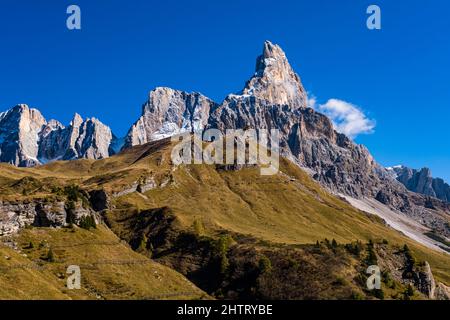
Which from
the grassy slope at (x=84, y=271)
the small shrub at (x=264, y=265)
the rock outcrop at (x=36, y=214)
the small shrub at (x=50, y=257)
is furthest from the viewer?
the small shrub at (x=264, y=265)

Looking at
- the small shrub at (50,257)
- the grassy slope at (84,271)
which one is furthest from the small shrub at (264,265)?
the small shrub at (50,257)

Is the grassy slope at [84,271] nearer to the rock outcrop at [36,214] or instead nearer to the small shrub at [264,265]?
the rock outcrop at [36,214]

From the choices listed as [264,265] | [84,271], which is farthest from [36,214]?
[264,265]

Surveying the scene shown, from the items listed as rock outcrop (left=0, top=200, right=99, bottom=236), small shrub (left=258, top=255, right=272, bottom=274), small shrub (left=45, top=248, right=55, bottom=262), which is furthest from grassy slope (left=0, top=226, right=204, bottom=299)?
small shrub (left=258, top=255, right=272, bottom=274)

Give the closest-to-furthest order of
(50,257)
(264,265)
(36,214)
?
(50,257), (264,265), (36,214)

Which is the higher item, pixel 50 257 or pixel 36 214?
pixel 36 214

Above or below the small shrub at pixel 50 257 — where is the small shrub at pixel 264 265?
below

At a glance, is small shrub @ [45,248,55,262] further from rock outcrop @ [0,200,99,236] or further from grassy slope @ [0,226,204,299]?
rock outcrop @ [0,200,99,236]

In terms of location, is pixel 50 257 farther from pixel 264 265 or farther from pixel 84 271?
pixel 264 265

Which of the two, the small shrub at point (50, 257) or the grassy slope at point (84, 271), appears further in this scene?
the small shrub at point (50, 257)

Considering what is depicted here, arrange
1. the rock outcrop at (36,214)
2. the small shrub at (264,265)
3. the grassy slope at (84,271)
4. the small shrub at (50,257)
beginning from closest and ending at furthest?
the grassy slope at (84,271)
the small shrub at (50,257)
the rock outcrop at (36,214)
the small shrub at (264,265)

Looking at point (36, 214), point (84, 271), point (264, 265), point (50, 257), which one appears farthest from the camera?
point (36, 214)
